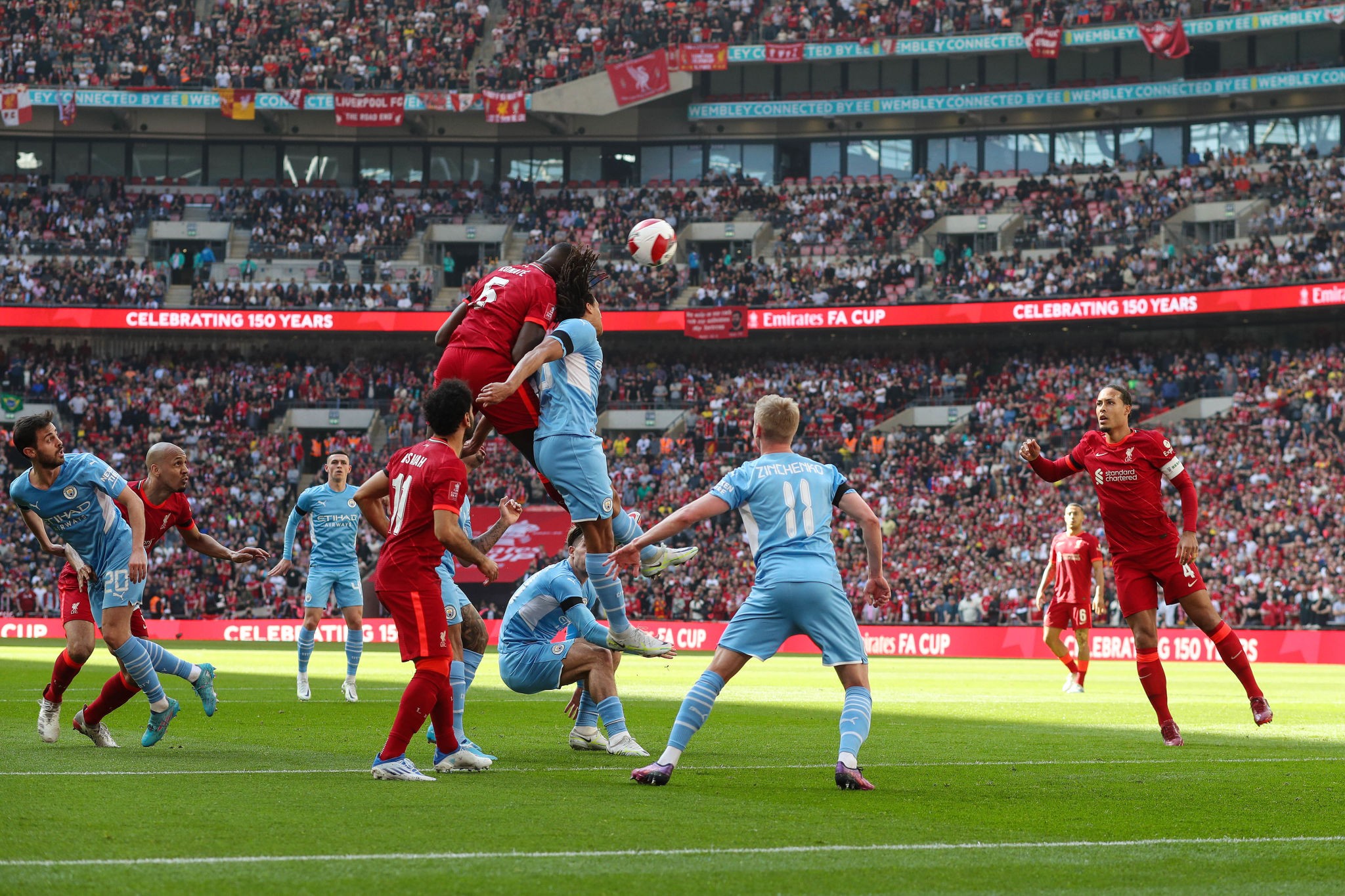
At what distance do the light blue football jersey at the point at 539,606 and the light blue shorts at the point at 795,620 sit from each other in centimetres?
270

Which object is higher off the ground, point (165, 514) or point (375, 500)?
point (375, 500)

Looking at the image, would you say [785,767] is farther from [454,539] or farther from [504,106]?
[504,106]

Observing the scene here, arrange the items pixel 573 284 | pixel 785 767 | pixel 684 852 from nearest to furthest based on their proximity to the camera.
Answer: pixel 684 852 < pixel 785 767 < pixel 573 284

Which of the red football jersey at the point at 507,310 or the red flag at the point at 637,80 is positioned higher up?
the red flag at the point at 637,80

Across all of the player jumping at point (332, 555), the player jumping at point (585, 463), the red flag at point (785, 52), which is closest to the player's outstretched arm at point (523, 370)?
the player jumping at point (585, 463)

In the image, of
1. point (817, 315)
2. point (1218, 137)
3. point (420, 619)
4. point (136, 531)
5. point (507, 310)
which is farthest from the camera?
point (1218, 137)

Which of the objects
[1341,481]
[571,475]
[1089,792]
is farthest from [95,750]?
[1341,481]

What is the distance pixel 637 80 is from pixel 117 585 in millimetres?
44079

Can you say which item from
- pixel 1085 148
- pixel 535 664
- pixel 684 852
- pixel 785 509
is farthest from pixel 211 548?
pixel 1085 148

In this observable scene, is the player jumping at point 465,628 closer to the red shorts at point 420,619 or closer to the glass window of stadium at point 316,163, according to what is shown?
the red shorts at point 420,619

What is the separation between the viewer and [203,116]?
5497 centimetres

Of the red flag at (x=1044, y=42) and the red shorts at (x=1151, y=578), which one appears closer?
the red shorts at (x=1151, y=578)

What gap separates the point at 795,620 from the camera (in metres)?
8.06

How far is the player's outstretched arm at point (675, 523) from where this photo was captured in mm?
7652
